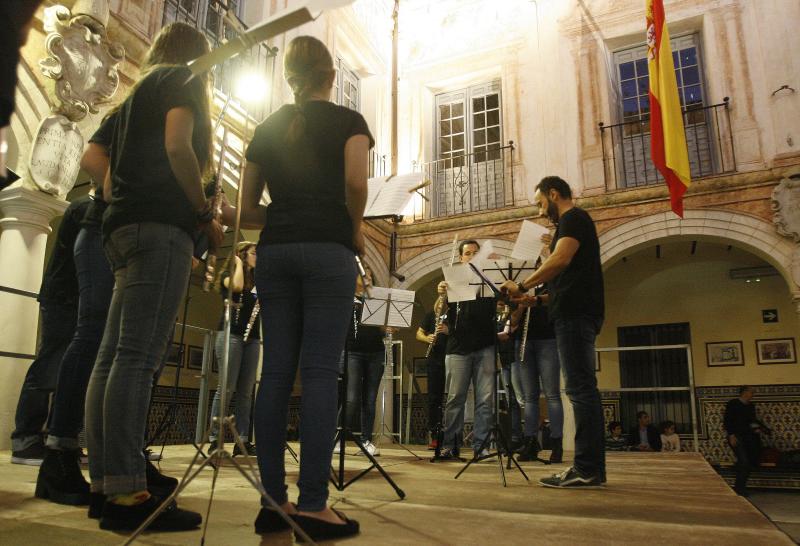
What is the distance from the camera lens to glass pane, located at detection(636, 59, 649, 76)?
856cm

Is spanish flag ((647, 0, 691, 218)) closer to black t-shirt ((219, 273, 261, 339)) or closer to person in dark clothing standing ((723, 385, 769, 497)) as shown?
person in dark clothing standing ((723, 385, 769, 497))

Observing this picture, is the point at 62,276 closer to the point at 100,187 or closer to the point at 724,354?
the point at 100,187

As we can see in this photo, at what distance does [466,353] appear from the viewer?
425 cm

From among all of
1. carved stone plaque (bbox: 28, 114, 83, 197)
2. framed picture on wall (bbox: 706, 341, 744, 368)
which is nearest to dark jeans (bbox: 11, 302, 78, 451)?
carved stone plaque (bbox: 28, 114, 83, 197)

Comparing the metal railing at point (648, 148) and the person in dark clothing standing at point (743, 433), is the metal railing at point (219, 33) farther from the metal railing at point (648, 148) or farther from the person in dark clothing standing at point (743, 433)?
the person in dark clothing standing at point (743, 433)

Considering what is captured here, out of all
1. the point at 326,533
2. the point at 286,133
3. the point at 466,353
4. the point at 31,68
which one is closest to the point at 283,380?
the point at 326,533

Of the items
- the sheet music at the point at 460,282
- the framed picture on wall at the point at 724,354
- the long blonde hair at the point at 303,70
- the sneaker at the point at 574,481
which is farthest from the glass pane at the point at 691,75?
the long blonde hair at the point at 303,70

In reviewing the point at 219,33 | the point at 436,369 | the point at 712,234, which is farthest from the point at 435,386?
the point at 219,33

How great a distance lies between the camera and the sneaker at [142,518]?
4.60ft

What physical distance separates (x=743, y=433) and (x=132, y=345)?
348 inches

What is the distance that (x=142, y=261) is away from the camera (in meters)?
1.48

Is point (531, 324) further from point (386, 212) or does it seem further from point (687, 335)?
point (687, 335)

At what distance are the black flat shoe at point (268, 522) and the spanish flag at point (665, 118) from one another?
6.21 metres

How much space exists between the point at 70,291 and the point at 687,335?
9.09 m
